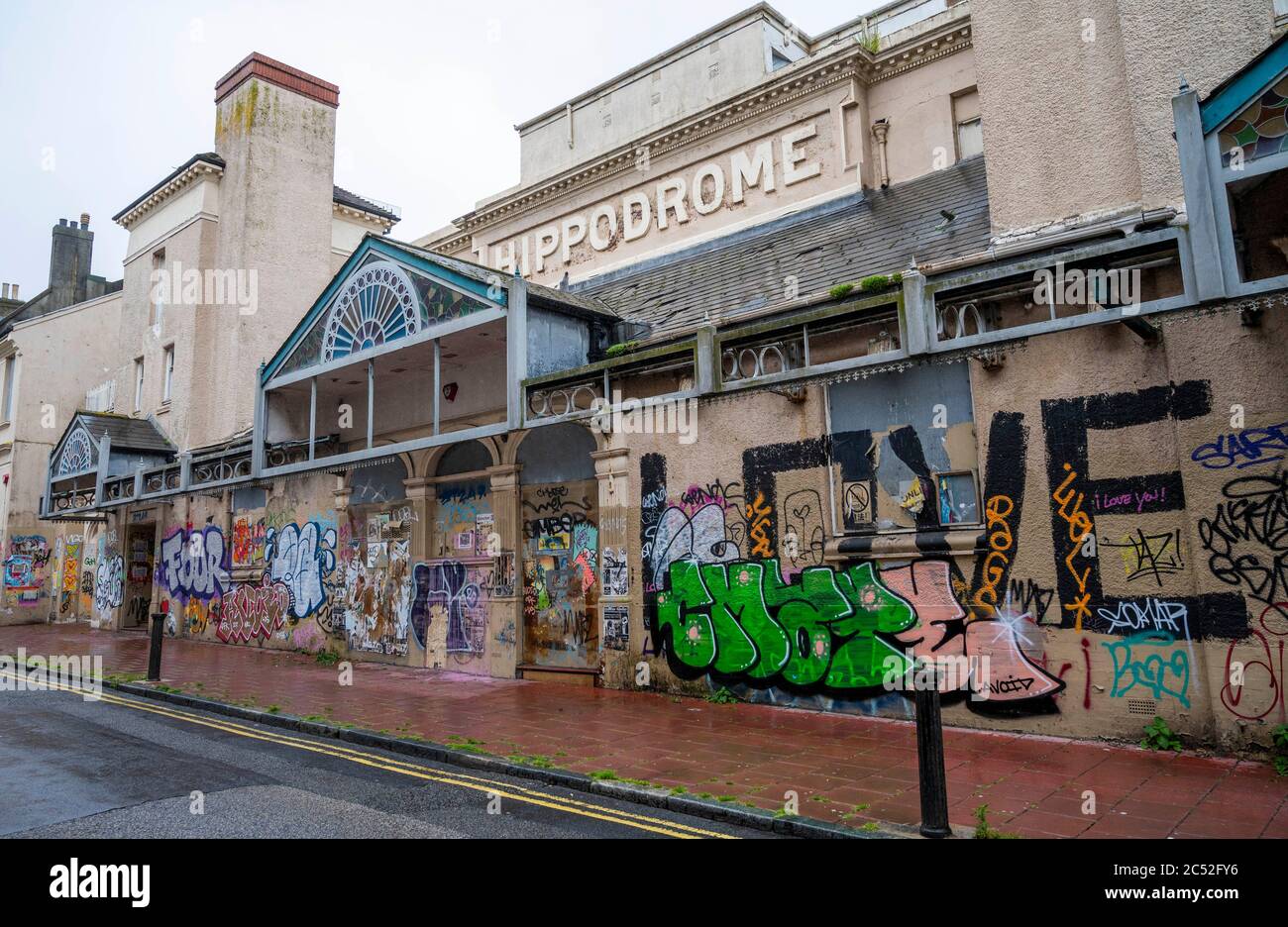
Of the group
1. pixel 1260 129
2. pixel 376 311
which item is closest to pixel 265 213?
pixel 376 311

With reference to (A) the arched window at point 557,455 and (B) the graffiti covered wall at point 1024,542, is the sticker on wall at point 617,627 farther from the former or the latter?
(A) the arched window at point 557,455

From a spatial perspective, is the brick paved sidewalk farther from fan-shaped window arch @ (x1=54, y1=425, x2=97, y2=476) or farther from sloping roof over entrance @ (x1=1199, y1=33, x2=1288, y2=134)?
fan-shaped window arch @ (x1=54, y1=425, x2=97, y2=476)

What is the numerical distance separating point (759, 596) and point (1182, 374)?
5034mm

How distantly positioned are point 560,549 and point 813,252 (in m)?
6.06

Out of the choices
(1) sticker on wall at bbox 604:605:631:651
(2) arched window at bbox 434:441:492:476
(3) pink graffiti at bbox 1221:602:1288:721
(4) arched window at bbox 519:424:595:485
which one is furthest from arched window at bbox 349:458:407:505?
(3) pink graffiti at bbox 1221:602:1288:721

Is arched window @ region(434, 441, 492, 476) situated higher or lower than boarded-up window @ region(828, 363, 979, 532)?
higher

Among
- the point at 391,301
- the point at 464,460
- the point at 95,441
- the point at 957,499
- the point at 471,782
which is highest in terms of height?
the point at 391,301

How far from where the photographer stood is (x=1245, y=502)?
709 cm

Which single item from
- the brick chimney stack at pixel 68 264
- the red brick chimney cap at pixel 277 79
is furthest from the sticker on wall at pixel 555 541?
the brick chimney stack at pixel 68 264

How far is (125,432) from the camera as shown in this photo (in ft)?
70.9

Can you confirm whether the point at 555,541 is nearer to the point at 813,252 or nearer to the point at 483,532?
the point at 483,532

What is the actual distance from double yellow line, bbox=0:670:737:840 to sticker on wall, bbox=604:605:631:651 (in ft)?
13.4

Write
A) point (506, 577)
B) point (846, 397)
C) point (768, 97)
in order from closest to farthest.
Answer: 1. point (846, 397)
2. point (506, 577)
3. point (768, 97)

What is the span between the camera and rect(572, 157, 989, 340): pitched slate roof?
10461mm
